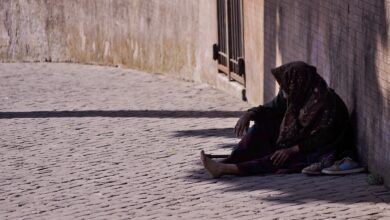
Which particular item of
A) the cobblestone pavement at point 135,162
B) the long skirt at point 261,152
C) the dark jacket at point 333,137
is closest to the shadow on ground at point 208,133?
the cobblestone pavement at point 135,162

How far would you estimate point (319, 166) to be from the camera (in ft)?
30.1

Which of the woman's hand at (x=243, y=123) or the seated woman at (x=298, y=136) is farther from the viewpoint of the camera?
the woman's hand at (x=243, y=123)

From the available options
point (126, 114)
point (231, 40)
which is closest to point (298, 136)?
point (126, 114)

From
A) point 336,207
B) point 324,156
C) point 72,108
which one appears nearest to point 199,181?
point 324,156

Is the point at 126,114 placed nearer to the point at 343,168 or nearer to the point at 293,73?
the point at 293,73

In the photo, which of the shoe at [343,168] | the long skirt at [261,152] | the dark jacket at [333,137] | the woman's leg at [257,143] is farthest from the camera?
the woman's leg at [257,143]

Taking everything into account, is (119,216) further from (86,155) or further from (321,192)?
(86,155)

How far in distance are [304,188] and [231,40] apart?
22.1 feet

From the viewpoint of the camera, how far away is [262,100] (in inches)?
536

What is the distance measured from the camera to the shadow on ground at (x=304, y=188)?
8.33 m

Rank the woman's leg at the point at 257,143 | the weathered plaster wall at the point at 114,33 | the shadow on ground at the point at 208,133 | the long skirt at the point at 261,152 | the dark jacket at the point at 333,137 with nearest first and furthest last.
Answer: the dark jacket at the point at 333,137 → the long skirt at the point at 261,152 → the woman's leg at the point at 257,143 → the shadow on ground at the point at 208,133 → the weathered plaster wall at the point at 114,33

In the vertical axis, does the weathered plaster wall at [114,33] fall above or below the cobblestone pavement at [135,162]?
above

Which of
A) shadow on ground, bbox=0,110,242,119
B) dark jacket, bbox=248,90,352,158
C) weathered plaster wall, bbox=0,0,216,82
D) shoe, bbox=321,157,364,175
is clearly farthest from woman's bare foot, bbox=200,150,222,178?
weathered plaster wall, bbox=0,0,216,82

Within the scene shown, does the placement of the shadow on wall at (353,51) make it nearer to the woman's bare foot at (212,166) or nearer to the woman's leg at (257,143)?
the woman's leg at (257,143)
